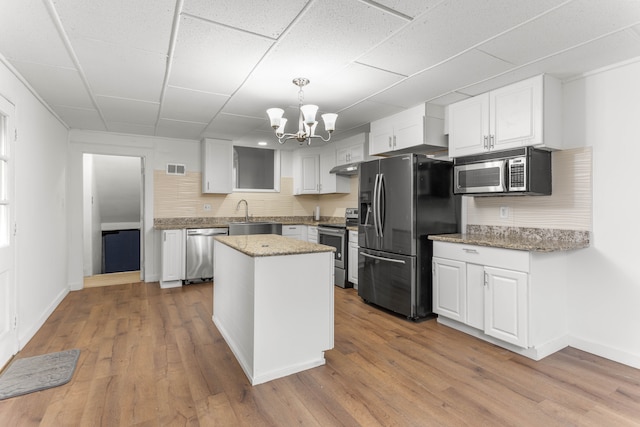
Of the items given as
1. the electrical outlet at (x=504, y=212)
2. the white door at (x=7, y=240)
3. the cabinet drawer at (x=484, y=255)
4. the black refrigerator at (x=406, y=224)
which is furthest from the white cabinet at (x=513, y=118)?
the white door at (x=7, y=240)

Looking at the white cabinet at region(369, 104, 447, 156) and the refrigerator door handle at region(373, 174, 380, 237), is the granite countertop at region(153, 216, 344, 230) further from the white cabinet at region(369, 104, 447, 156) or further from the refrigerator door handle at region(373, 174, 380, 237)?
the white cabinet at region(369, 104, 447, 156)

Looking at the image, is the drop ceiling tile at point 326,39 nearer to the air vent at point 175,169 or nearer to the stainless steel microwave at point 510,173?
the stainless steel microwave at point 510,173

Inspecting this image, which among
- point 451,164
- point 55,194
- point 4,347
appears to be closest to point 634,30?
point 451,164

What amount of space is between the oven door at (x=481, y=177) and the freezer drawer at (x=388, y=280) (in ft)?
2.81

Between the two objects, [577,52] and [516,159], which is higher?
[577,52]

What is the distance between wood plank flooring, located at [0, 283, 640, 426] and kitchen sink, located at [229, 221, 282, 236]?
207 cm

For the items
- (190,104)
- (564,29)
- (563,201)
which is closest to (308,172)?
(190,104)

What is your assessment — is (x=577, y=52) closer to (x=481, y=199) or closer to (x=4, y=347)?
(x=481, y=199)

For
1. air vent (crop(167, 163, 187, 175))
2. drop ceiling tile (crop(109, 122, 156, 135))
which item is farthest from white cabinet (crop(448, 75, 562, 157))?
air vent (crop(167, 163, 187, 175))

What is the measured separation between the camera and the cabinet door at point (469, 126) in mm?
3078

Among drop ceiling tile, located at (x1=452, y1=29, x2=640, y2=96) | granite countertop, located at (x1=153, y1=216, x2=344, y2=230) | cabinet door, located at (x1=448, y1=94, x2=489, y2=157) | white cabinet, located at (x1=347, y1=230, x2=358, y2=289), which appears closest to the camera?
drop ceiling tile, located at (x1=452, y1=29, x2=640, y2=96)

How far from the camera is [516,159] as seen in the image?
2.82 metres

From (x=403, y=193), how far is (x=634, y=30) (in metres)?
1.96

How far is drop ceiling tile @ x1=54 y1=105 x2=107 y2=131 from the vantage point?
3.76 m
